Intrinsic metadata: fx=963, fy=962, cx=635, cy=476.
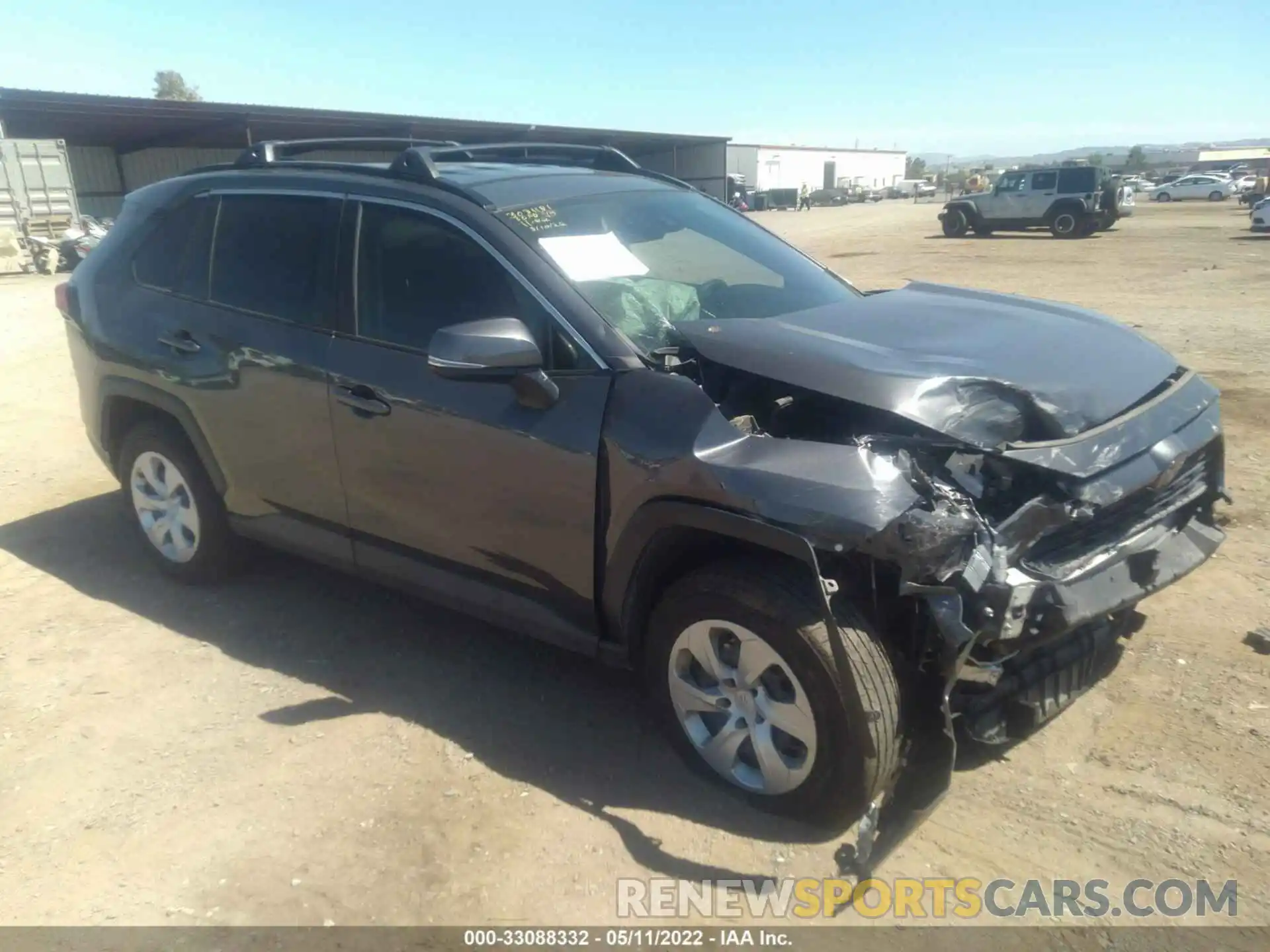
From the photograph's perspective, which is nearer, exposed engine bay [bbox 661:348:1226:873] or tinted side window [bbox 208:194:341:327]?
exposed engine bay [bbox 661:348:1226:873]

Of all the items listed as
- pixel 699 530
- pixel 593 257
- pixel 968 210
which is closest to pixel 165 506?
pixel 593 257

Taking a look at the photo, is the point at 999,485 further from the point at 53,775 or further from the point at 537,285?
the point at 53,775

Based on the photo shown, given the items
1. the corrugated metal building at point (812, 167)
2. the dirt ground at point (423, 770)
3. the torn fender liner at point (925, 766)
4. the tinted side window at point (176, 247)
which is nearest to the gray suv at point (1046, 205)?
the dirt ground at point (423, 770)

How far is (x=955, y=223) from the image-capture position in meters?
30.0

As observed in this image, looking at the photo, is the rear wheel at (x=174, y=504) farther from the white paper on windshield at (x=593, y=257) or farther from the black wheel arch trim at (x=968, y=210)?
the black wheel arch trim at (x=968, y=210)

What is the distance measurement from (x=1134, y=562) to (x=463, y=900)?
2.27 meters

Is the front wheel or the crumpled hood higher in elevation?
the crumpled hood

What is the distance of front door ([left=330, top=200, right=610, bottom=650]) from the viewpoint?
319 cm

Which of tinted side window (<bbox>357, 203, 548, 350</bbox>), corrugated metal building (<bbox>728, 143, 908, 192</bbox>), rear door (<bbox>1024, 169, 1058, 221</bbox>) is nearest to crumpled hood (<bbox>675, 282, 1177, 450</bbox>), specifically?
tinted side window (<bbox>357, 203, 548, 350</bbox>)

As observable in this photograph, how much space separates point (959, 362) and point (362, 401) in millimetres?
2149

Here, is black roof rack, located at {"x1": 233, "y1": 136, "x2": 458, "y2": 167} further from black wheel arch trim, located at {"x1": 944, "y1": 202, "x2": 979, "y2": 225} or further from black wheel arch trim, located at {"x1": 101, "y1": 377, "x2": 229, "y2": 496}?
black wheel arch trim, located at {"x1": 944, "y1": 202, "x2": 979, "y2": 225}

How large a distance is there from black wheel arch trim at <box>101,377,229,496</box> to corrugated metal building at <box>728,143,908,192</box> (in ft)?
189

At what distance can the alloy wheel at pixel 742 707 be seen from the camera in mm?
2832

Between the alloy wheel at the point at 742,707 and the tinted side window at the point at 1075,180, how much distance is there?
28.7m
